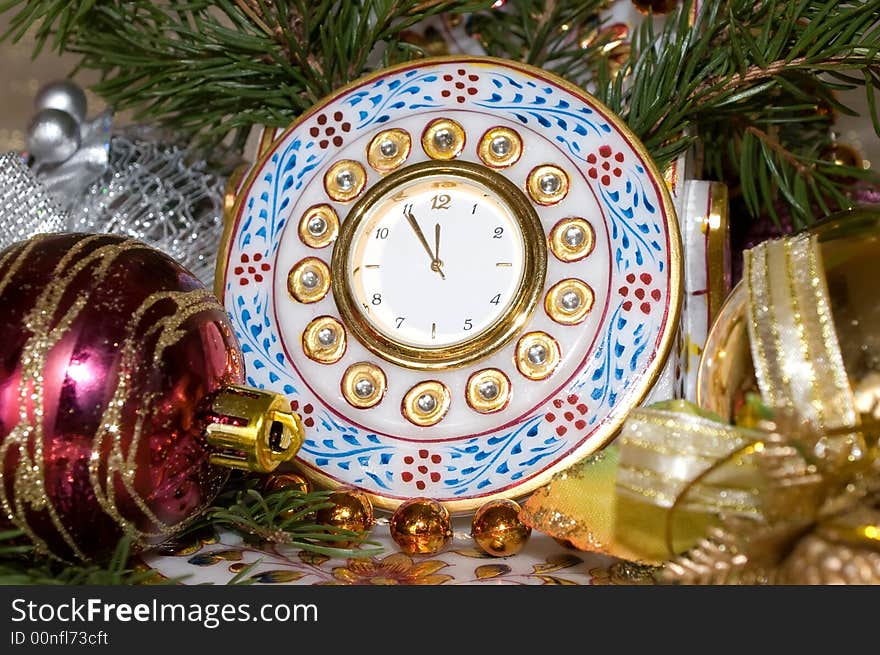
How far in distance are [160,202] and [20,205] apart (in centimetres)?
14

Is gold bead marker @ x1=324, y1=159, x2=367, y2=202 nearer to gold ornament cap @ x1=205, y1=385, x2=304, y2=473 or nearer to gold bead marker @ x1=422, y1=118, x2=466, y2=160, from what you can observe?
gold bead marker @ x1=422, y1=118, x2=466, y2=160

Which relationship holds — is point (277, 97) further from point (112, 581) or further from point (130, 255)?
point (112, 581)

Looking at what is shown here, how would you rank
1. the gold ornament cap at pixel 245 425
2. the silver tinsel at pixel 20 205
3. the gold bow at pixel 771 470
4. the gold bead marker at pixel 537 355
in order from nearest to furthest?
the gold bow at pixel 771 470 → the gold ornament cap at pixel 245 425 → the gold bead marker at pixel 537 355 → the silver tinsel at pixel 20 205

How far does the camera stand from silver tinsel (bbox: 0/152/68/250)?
2.69ft

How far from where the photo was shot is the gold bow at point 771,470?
17.2 inches

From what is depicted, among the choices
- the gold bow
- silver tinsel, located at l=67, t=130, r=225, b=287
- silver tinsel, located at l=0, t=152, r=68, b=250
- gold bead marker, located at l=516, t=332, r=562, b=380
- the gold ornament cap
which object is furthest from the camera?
silver tinsel, located at l=67, t=130, r=225, b=287

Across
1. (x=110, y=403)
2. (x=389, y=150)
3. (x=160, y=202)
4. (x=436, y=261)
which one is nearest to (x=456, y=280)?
(x=436, y=261)

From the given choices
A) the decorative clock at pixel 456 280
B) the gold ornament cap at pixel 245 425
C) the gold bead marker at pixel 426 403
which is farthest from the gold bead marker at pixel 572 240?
the gold ornament cap at pixel 245 425

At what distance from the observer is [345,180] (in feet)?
2.49

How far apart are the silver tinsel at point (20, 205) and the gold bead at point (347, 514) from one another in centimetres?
37

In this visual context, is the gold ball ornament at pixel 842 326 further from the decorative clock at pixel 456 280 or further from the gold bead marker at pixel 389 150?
the gold bead marker at pixel 389 150

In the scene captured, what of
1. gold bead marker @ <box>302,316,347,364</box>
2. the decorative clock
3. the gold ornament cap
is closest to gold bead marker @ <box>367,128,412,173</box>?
the decorative clock

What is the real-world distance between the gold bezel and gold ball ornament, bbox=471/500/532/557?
4.4 inches

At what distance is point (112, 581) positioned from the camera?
53 cm
